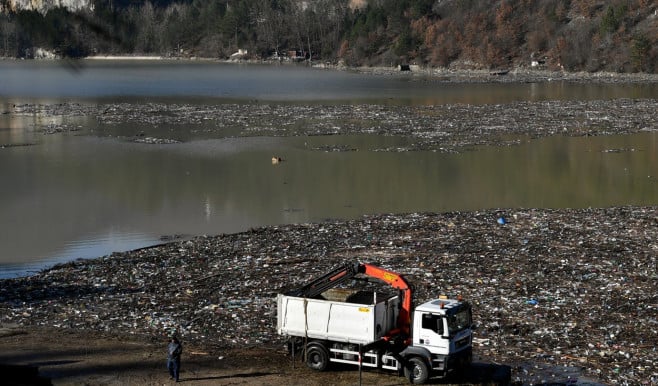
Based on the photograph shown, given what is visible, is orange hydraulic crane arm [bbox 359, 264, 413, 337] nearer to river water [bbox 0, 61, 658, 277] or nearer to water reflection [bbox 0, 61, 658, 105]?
river water [bbox 0, 61, 658, 277]

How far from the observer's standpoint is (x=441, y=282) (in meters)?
17.6

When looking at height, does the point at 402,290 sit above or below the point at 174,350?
above

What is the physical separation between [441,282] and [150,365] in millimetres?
6527

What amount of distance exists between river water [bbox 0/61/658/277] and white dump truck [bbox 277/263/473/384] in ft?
34.1

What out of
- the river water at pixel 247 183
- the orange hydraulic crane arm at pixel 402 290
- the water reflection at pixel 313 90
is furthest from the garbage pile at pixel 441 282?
the water reflection at pixel 313 90

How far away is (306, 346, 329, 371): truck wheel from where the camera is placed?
1260 centimetres

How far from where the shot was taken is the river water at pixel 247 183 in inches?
1007

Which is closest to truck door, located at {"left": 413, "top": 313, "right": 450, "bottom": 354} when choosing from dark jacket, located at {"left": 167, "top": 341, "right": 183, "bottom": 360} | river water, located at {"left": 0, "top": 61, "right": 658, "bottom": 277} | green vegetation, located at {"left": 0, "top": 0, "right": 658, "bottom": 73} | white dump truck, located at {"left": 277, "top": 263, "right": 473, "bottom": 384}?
white dump truck, located at {"left": 277, "top": 263, "right": 473, "bottom": 384}

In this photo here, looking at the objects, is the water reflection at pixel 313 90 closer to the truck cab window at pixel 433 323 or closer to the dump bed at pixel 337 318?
the dump bed at pixel 337 318

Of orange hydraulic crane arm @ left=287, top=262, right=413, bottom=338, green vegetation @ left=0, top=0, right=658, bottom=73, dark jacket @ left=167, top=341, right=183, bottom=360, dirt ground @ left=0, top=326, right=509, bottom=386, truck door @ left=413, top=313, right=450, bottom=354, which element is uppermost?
green vegetation @ left=0, top=0, right=658, bottom=73

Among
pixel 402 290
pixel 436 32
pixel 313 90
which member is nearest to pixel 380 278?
pixel 402 290

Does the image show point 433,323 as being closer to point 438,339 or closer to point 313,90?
point 438,339

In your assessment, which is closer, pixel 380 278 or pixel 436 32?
pixel 380 278

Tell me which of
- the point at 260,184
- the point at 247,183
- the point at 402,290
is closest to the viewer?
the point at 402,290
